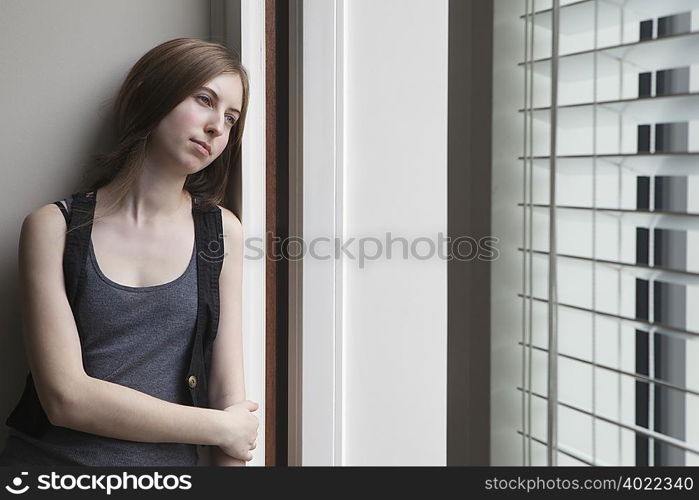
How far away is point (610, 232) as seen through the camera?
23.4 inches

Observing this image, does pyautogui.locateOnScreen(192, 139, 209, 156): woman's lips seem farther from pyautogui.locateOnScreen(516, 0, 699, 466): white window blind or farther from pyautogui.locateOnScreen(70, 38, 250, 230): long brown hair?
pyautogui.locateOnScreen(516, 0, 699, 466): white window blind

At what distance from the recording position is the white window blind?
536 mm

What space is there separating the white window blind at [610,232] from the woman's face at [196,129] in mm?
499

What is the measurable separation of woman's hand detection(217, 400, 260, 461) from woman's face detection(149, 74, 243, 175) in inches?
14.9

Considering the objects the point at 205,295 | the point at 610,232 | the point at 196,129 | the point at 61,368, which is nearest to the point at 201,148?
the point at 196,129

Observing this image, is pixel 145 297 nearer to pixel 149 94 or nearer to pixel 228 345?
pixel 228 345

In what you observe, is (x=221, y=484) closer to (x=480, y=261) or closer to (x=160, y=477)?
(x=160, y=477)

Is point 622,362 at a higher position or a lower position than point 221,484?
higher

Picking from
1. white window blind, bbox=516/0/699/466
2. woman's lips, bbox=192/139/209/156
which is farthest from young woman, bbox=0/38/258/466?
white window blind, bbox=516/0/699/466

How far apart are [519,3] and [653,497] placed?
1.68 ft

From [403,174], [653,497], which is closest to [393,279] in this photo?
[403,174]

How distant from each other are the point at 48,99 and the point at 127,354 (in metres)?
0.42

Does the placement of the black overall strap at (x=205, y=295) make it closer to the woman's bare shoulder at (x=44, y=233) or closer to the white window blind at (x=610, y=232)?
the woman's bare shoulder at (x=44, y=233)

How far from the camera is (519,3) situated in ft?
2.14
